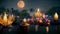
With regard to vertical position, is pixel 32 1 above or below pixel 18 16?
above

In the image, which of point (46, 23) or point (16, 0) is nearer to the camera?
point (46, 23)

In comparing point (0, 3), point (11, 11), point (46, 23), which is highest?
point (0, 3)

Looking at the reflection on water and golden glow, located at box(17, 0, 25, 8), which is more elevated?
golden glow, located at box(17, 0, 25, 8)

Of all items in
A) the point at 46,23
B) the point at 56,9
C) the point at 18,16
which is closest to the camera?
the point at 46,23

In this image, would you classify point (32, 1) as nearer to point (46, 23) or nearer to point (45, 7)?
point (45, 7)

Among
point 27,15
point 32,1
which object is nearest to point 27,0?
point 32,1

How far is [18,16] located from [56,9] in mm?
502

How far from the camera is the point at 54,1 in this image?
5.87ft

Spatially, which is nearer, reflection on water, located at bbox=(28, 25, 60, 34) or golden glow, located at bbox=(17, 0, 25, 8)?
reflection on water, located at bbox=(28, 25, 60, 34)

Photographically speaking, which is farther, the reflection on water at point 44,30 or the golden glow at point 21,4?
the golden glow at point 21,4

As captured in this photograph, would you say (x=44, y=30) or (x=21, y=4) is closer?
(x=44, y=30)

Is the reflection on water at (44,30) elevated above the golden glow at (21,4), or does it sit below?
below

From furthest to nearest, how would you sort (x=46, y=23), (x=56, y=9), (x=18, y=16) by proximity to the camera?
(x=56, y=9)
(x=18, y=16)
(x=46, y=23)

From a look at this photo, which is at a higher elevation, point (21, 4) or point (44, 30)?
point (21, 4)
